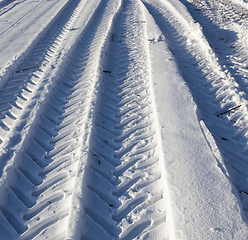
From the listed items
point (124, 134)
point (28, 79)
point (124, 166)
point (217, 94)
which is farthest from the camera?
→ point (28, 79)

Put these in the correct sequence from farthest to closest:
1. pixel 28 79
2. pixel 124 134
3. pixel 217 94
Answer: pixel 28 79 → pixel 217 94 → pixel 124 134

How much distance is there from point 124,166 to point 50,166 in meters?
0.69

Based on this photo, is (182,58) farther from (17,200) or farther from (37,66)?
(17,200)

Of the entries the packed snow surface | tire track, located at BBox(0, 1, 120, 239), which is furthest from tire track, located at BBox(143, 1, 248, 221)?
tire track, located at BBox(0, 1, 120, 239)

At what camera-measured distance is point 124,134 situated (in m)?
2.34

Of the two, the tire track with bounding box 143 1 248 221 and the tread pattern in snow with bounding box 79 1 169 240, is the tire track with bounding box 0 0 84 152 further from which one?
the tire track with bounding box 143 1 248 221

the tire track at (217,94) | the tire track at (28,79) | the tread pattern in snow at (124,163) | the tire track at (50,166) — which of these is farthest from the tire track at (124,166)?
the tire track at (28,79)

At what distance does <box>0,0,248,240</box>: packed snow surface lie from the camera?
1.62m

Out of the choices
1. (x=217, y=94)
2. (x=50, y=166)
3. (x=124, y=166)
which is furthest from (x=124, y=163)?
(x=217, y=94)

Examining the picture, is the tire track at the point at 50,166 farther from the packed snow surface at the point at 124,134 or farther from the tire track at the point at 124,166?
the tire track at the point at 124,166

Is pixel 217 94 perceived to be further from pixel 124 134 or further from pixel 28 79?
pixel 28 79

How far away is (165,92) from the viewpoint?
2730mm

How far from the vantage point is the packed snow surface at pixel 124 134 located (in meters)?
1.62

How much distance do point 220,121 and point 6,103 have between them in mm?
2608
